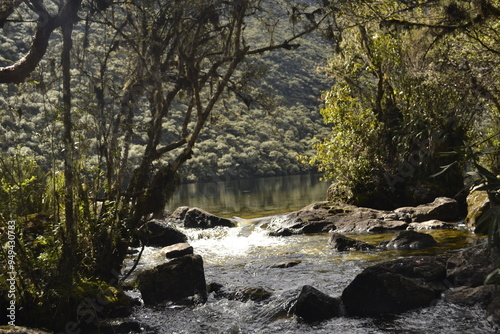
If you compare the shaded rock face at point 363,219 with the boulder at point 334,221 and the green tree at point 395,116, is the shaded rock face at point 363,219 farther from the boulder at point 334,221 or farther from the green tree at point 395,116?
the green tree at point 395,116

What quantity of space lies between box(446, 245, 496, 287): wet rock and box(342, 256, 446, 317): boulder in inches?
11.7

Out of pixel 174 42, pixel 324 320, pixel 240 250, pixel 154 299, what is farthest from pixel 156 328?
pixel 240 250

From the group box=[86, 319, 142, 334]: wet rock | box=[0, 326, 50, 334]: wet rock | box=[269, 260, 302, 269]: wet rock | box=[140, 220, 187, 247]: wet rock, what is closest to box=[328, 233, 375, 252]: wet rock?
box=[269, 260, 302, 269]: wet rock

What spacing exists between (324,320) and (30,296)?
14.3ft

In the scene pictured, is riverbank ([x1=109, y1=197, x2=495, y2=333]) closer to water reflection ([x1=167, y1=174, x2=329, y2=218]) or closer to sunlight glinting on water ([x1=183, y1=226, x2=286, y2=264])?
sunlight glinting on water ([x1=183, y1=226, x2=286, y2=264])

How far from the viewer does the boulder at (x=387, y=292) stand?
8.00 meters

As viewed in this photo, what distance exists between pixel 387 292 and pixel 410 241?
15.5 ft

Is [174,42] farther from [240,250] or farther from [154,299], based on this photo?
[240,250]

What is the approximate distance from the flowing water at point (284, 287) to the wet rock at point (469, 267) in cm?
87

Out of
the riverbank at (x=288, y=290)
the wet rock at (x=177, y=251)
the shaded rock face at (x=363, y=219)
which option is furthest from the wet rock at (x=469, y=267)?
the wet rock at (x=177, y=251)

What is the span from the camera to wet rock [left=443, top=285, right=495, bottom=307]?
7679mm

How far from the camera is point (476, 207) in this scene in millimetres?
14977

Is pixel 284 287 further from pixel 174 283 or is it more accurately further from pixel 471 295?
pixel 471 295

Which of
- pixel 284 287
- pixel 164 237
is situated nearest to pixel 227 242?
pixel 164 237
